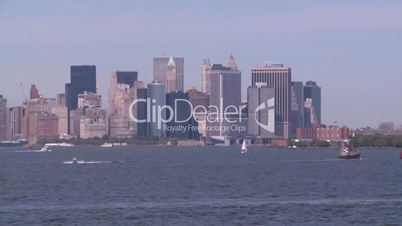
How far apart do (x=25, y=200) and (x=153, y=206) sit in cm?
1144

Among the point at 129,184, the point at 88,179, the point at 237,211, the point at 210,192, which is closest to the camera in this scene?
the point at 237,211

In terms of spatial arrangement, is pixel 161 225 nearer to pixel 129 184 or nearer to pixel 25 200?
pixel 25 200

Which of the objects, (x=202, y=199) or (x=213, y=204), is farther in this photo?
(x=202, y=199)

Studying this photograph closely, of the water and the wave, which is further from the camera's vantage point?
the wave

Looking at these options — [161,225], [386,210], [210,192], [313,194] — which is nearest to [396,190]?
[313,194]

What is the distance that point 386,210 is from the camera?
70.8 meters

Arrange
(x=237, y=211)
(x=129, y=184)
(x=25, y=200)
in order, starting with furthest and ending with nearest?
(x=129, y=184)
(x=25, y=200)
(x=237, y=211)

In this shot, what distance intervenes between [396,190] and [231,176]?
2875cm

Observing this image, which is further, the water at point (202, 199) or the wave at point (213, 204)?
the wave at point (213, 204)

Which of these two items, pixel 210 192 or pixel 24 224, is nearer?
pixel 24 224

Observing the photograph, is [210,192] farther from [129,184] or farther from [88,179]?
[88,179]

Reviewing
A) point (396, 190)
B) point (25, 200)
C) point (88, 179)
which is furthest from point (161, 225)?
point (88, 179)

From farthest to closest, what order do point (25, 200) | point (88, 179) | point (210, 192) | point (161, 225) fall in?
point (88, 179) < point (210, 192) < point (25, 200) < point (161, 225)

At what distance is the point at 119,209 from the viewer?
71.7m
